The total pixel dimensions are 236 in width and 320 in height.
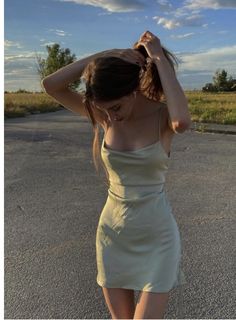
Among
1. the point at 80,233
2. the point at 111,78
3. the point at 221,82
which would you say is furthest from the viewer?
the point at 221,82

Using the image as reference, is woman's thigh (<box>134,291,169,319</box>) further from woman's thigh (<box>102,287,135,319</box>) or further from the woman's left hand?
the woman's left hand

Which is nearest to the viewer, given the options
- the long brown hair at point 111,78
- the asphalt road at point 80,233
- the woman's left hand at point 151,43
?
the long brown hair at point 111,78

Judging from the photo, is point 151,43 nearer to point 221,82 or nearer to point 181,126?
point 181,126

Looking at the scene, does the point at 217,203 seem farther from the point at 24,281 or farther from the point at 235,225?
the point at 24,281

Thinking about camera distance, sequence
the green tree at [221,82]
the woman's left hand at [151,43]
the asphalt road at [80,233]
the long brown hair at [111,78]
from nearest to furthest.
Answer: the long brown hair at [111,78], the woman's left hand at [151,43], the asphalt road at [80,233], the green tree at [221,82]

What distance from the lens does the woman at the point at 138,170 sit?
2100mm

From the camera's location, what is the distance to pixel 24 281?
3.76m

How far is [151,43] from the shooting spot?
7.39 feet

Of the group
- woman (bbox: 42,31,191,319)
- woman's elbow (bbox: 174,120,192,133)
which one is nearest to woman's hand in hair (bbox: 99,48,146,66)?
woman (bbox: 42,31,191,319)

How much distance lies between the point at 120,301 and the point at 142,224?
1.35ft

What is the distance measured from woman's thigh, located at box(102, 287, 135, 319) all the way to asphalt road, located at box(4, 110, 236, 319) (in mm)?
942

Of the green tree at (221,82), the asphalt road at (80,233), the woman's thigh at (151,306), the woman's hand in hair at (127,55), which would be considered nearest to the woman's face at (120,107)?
the woman's hand in hair at (127,55)

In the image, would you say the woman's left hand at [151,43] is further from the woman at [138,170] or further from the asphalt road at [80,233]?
the asphalt road at [80,233]

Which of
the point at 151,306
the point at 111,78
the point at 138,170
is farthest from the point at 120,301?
the point at 111,78
